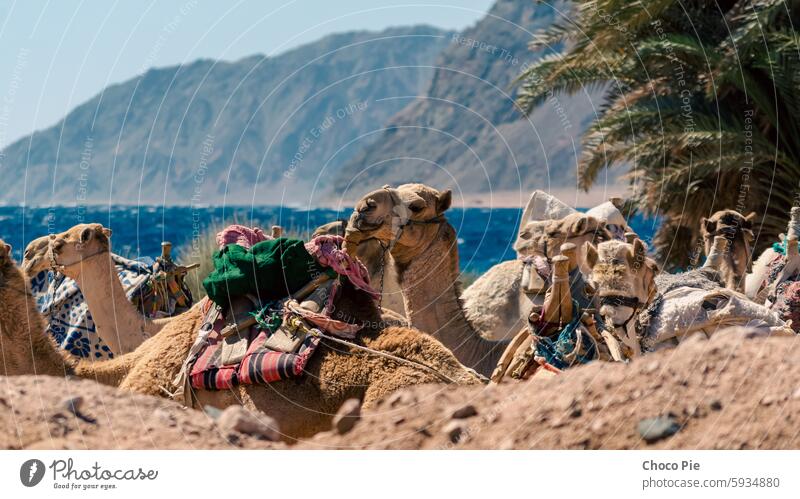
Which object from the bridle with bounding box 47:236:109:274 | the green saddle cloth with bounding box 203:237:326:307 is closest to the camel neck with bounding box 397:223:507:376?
the green saddle cloth with bounding box 203:237:326:307

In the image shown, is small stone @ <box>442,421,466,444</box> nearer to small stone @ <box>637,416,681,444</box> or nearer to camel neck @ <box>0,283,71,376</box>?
small stone @ <box>637,416,681,444</box>

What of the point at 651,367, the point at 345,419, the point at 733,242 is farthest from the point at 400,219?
the point at 733,242

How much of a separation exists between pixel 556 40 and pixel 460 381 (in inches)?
545

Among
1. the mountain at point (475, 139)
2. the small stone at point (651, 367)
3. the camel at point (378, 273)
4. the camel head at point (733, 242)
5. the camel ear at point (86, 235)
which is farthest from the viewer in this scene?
the mountain at point (475, 139)

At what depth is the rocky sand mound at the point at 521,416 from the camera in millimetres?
5359

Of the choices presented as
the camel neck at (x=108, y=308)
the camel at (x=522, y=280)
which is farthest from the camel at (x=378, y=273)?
the camel neck at (x=108, y=308)

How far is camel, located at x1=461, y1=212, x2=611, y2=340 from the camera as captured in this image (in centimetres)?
899

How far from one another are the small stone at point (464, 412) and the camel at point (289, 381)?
738 millimetres

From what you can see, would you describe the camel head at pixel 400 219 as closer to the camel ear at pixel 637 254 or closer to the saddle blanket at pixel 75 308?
the camel ear at pixel 637 254

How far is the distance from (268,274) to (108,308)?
9.58 ft

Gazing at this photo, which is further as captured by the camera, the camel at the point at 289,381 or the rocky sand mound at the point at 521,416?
the camel at the point at 289,381

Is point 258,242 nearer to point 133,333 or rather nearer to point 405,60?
point 133,333

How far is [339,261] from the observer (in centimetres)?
705

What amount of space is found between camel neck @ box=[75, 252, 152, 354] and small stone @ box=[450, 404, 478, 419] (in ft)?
15.4
